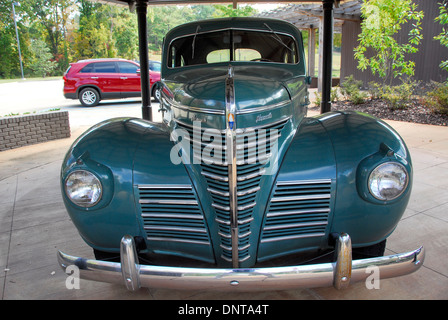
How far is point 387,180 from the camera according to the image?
7.04 feet

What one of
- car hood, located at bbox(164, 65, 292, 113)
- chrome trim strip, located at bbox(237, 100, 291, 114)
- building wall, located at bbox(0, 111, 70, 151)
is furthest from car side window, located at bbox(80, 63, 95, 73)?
chrome trim strip, located at bbox(237, 100, 291, 114)

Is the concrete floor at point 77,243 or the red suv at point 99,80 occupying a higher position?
the red suv at point 99,80

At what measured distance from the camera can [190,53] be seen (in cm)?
394

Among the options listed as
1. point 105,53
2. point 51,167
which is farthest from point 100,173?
point 105,53

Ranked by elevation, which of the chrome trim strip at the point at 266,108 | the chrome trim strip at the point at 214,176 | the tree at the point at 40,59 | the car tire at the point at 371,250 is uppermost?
the tree at the point at 40,59

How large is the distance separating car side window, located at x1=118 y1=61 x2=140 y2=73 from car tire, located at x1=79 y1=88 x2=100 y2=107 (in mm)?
1235

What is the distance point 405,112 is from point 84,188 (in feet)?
28.9

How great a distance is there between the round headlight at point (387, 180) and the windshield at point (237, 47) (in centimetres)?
198

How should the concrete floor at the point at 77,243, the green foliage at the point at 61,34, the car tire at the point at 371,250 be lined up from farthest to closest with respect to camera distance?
the green foliage at the point at 61,34
the concrete floor at the point at 77,243
the car tire at the point at 371,250

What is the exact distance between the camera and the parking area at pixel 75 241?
258 cm

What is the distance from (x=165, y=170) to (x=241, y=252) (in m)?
0.65

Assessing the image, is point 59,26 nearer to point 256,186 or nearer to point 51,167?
point 51,167

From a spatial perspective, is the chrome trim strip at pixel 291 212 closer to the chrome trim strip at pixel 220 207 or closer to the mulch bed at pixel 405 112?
the chrome trim strip at pixel 220 207

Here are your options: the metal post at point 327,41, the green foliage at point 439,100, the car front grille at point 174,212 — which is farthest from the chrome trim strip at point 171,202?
the green foliage at point 439,100
